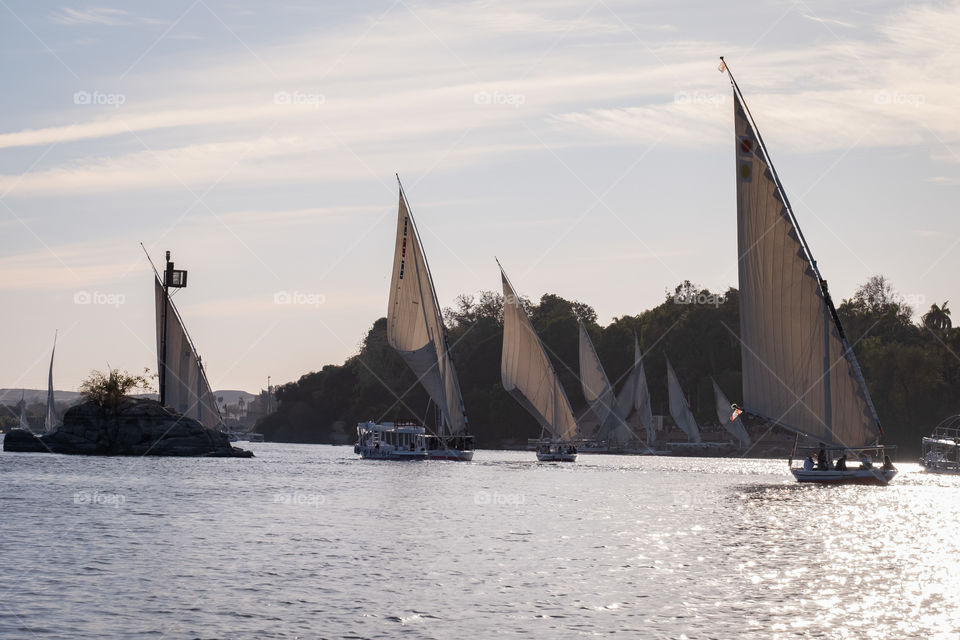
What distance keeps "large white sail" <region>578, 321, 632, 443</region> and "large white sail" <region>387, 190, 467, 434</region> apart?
28733mm

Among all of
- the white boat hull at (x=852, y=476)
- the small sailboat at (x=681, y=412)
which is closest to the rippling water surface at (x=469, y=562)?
the white boat hull at (x=852, y=476)

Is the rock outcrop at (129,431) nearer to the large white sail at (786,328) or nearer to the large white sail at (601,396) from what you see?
the large white sail at (601,396)

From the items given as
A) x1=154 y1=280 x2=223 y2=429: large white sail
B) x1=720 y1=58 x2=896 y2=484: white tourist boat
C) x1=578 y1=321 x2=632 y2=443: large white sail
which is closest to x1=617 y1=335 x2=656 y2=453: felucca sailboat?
x1=578 y1=321 x2=632 y2=443: large white sail

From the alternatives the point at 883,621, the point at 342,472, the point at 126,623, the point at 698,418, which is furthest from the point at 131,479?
the point at 698,418

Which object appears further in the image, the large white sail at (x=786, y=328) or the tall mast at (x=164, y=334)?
the tall mast at (x=164, y=334)

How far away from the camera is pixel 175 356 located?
346ft

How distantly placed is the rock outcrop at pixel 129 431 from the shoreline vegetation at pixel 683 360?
139 ft

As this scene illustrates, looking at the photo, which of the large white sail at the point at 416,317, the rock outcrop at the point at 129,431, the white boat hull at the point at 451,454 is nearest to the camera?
the large white sail at the point at 416,317

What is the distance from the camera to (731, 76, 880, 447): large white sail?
6412cm

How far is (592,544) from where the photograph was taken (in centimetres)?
3997

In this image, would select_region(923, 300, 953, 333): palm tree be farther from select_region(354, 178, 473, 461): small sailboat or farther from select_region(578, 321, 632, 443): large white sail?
select_region(354, 178, 473, 461): small sailboat

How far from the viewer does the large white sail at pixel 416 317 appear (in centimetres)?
9612

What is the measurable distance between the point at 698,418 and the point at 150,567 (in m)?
124

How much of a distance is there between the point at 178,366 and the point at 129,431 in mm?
7152
